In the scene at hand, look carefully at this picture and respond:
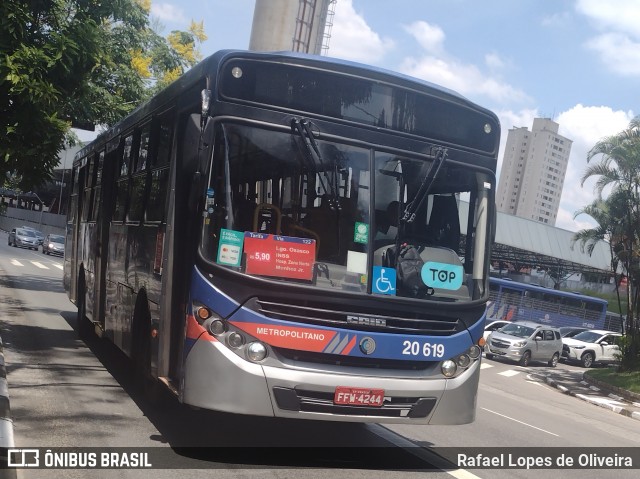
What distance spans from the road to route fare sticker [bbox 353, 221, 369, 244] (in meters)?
2.05

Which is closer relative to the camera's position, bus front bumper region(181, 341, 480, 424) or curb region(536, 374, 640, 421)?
bus front bumper region(181, 341, 480, 424)

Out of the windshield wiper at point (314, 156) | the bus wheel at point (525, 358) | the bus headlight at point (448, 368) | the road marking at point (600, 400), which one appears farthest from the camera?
the bus wheel at point (525, 358)

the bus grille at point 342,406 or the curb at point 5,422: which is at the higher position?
the bus grille at point 342,406

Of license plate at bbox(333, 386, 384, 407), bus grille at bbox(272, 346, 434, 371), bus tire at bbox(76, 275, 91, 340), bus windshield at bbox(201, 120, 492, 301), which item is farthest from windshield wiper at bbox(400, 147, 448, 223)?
bus tire at bbox(76, 275, 91, 340)

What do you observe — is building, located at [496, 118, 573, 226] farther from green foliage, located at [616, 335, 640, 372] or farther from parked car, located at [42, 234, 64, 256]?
green foliage, located at [616, 335, 640, 372]

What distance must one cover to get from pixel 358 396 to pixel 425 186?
6.55 ft

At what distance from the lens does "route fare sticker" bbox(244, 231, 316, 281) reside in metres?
6.34

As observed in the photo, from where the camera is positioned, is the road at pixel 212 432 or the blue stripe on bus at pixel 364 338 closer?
the blue stripe on bus at pixel 364 338

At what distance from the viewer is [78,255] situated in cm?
1445

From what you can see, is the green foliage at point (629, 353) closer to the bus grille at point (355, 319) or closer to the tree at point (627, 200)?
the tree at point (627, 200)

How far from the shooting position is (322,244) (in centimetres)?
648

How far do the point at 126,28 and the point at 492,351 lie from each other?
17.9 meters

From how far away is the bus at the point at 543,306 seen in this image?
45312 millimetres

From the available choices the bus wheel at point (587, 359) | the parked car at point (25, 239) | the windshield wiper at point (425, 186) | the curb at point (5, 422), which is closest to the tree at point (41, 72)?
the curb at point (5, 422)
